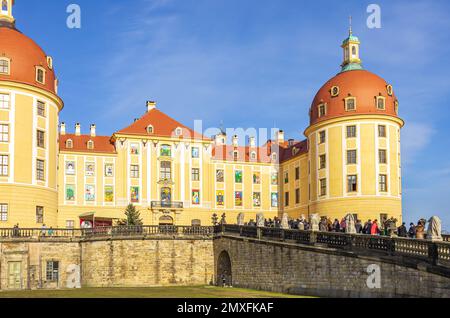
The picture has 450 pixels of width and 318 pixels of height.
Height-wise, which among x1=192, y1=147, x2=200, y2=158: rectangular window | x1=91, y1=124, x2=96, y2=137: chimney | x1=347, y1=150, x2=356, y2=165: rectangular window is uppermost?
x1=91, y1=124, x2=96, y2=137: chimney

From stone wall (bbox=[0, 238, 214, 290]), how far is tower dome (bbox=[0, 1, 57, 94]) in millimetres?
14058

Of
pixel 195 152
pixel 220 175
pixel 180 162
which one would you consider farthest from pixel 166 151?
pixel 220 175

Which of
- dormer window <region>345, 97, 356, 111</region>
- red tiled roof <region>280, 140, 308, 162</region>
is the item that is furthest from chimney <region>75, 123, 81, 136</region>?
dormer window <region>345, 97, 356, 111</region>

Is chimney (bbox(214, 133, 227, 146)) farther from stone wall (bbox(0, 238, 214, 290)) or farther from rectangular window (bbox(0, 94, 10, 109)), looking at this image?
stone wall (bbox(0, 238, 214, 290))

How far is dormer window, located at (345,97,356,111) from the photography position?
6819cm

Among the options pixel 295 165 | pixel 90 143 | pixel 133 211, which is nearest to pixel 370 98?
pixel 295 165

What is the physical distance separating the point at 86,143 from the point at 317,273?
4531cm

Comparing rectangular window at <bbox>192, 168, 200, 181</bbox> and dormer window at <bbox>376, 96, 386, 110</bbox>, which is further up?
dormer window at <bbox>376, 96, 386, 110</bbox>

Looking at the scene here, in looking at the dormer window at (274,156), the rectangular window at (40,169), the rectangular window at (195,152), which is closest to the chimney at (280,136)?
the dormer window at (274,156)

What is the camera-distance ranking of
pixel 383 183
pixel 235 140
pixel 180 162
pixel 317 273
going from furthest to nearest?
pixel 235 140, pixel 180 162, pixel 383 183, pixel 317 273

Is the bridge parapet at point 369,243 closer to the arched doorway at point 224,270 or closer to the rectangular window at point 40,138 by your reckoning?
the arched doorway at point 224,270

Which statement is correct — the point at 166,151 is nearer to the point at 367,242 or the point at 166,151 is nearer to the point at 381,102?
the point at 381,102

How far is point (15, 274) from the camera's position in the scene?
171 ft
